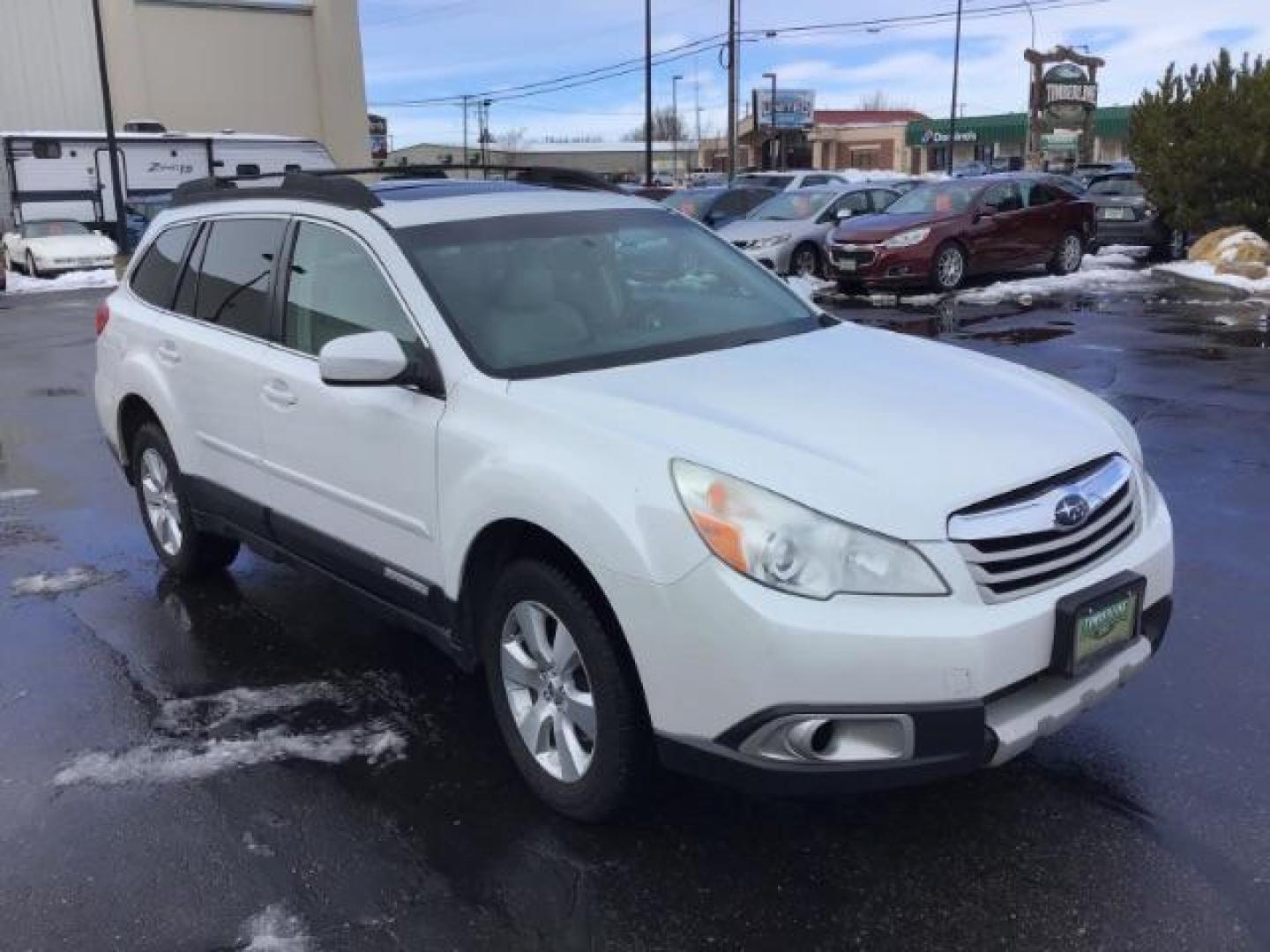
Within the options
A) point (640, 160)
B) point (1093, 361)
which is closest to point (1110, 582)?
point (1093, 361)

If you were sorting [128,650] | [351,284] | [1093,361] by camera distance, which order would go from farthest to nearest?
[1093,361], [128,650], [351,284]

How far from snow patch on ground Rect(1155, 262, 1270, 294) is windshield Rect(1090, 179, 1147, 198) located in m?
3.19

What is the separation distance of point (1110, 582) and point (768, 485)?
988 mm

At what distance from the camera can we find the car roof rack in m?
4.20

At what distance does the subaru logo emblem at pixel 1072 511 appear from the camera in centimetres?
301

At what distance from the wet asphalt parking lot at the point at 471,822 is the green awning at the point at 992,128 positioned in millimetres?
78268

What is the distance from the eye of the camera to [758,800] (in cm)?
351

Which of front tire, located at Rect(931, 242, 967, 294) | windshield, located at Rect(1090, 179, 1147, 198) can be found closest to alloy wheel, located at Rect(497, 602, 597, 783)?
front tire, located at Rect(931, 242, 967, 294)

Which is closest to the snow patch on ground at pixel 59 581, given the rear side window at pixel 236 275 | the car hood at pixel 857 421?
the rear side window at pixel 236 275

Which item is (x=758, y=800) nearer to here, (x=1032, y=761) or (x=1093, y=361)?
(x=1032, y=761)

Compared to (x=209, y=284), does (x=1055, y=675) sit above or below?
below

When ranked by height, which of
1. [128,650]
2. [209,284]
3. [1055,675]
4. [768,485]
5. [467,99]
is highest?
[467,99]

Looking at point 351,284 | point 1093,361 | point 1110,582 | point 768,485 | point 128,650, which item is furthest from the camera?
point 1093,361

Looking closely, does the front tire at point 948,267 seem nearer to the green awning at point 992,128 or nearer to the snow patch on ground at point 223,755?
the snow patch on ground at point 223,755
